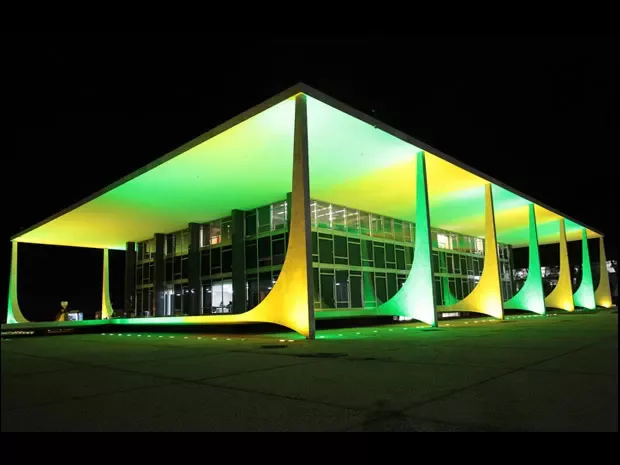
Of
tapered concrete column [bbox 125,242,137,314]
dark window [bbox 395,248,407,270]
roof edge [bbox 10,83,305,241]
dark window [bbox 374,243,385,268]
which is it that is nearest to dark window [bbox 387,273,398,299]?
dark window [bbox 395,248,407,270]

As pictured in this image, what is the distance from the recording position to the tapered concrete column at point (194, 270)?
2734 centimetres

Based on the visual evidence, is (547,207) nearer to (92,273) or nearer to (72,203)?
(72,203)

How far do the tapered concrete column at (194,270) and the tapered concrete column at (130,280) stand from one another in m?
7.81

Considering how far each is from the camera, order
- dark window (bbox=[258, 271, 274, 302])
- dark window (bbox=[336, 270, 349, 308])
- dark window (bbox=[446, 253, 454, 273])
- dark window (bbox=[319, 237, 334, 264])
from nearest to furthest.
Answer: dark window (bbox=[319, 237, 334, 264]) < dark window (bbox=[258, 271, 274, 302]) < dark window (bbox=[336, 270, 349, 308]) < dark window (bbox=[446, 253, 454, 273])

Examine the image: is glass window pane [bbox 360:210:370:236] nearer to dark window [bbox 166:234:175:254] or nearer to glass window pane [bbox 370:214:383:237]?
glass window pane [bbox 370:214:383:237]

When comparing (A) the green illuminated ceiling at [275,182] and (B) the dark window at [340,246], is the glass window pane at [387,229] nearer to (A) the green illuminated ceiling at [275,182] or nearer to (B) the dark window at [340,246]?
(A) the green illuminated ceiling at [275,182]

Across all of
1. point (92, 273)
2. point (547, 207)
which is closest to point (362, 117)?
point (547, 207)

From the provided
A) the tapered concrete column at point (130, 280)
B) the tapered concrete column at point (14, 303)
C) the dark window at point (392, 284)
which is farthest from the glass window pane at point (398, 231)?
the tapered concrete column at point (14, 303)

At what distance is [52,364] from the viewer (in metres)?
6.47

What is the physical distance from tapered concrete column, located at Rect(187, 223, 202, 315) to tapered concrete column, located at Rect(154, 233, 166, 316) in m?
3.44

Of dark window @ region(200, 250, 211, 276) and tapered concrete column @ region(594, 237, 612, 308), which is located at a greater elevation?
dark window @ region(200, 250, 211, 276)

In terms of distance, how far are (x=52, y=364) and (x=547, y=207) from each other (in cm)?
2750

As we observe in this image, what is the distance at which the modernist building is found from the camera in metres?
13.2

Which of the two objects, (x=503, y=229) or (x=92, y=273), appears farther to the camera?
(x=92, y=273)
